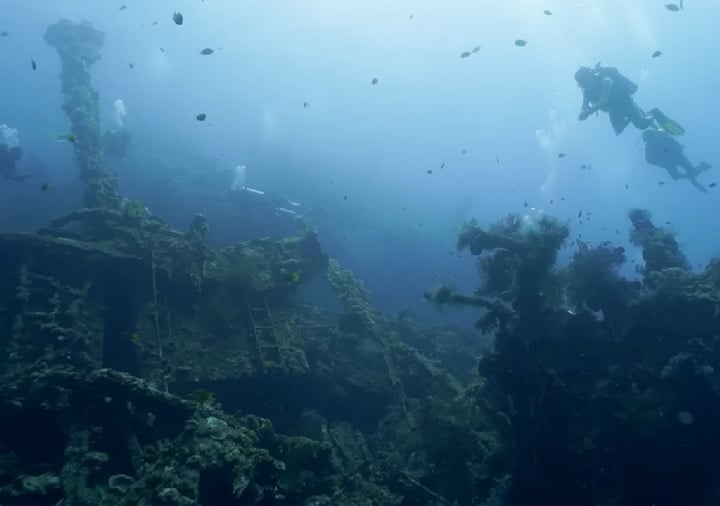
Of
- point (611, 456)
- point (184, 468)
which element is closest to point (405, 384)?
point (611, 456)

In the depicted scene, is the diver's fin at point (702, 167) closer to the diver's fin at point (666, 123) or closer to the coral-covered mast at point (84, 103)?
the diver's fin at point (666, 123)

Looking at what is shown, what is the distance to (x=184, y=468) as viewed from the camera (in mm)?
5590

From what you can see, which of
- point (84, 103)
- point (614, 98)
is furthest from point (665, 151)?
point (84, 103)

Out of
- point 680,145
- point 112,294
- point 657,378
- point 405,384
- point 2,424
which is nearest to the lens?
point 2,424

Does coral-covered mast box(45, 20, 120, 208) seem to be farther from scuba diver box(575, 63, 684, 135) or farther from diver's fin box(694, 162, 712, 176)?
diver's fin box(694, 162, 712, 176)

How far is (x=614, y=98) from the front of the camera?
19188 mm

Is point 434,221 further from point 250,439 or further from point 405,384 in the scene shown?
point 250,439

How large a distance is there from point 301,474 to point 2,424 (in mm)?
4317

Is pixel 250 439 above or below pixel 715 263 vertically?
below

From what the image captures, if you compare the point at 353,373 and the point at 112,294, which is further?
the point at 353,373

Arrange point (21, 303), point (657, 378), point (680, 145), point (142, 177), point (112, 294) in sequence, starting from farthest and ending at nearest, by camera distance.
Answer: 1. point (142, 177)
2. point (680, 145)
3. point (112, 294)
4. point (21, 303)
5. point (657, 378)

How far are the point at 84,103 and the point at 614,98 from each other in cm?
2488

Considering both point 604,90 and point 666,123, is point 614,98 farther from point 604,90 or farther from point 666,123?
point 666,123

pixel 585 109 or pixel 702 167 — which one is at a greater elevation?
pixel 585 109
